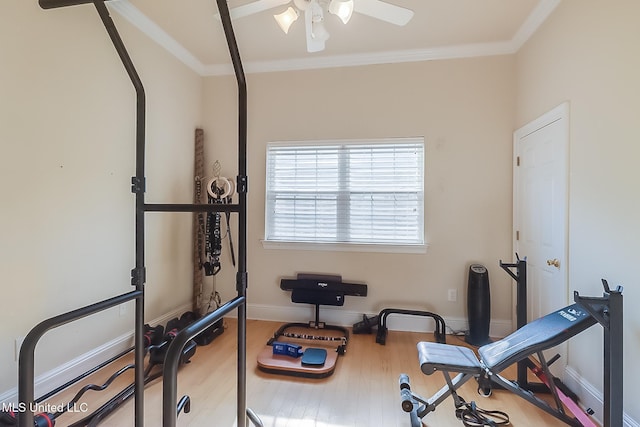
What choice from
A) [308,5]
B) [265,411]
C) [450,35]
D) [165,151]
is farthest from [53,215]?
[450,35]

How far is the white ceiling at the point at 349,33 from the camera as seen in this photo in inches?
95.1

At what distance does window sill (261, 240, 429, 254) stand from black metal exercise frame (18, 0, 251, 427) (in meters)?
1.83

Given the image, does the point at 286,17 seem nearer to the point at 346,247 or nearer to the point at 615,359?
the point at 346,247

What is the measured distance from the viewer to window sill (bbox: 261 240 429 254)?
310cm

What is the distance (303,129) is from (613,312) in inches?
112

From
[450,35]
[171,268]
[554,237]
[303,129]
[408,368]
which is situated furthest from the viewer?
Answer: [303,129]

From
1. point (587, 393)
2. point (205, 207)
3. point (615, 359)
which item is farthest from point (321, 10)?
point (587, 393)

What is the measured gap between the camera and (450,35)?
2801 millimetres

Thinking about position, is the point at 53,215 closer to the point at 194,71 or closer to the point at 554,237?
the point at 194,71

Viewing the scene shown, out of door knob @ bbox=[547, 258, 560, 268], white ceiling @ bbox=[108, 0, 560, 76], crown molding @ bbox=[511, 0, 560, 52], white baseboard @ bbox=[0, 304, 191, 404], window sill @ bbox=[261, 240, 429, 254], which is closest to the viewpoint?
white baseboard @ bbox=[0, 304, 191, 404]

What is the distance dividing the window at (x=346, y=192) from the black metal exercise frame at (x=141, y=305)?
6.12 ft

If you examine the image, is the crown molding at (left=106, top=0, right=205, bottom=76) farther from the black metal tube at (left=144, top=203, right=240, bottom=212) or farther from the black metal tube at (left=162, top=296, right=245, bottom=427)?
the black metal tube at (left=162, top=296, right=245, bottom=427)

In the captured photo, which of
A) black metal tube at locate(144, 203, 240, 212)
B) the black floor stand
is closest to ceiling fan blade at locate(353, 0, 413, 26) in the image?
black metal tube at locate(144, 203, 240, 212)

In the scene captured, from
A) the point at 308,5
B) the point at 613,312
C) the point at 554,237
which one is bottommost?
the point at 613,312
